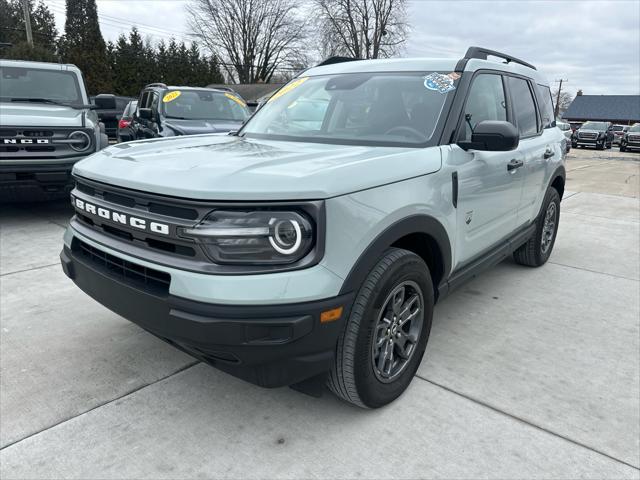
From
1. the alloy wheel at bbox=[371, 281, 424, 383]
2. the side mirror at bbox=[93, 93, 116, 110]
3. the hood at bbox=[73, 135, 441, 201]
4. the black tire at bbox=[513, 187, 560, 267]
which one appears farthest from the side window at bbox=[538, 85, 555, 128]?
the side mirror at bbox=[93, 93, 116, 110]

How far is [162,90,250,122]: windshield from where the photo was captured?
8.80 meters

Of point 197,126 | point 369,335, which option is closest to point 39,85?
point 197,126

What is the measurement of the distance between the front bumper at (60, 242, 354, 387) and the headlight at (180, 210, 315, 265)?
194mm

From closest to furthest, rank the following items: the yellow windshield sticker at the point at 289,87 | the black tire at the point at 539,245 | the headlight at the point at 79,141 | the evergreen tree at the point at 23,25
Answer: the yellow windshield sticker at the point at 289,87 → the black tire at the point at 539,245 → the headlight at the point at 79,141 → the evergreen tree at the point at 23,25

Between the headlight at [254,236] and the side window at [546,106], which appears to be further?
the side window at [546,106]

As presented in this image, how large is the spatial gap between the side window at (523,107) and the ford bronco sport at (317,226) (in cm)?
43

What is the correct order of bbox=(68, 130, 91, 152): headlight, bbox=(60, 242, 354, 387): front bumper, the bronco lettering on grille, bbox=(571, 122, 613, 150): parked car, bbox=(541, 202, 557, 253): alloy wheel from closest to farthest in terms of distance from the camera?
1. bbox=(60, 242, 354, 387): front bumper
2. the bronco lettering on grille
3. bbox=(541, 202, 557, 253): alloy wheel
4. bbox=(68, 130, 91, 152): headlight
5. bbox=(571, 122, 613, 150): parked car

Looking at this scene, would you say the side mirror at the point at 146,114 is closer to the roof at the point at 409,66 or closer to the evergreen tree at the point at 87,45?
the roof at the point at 409,66

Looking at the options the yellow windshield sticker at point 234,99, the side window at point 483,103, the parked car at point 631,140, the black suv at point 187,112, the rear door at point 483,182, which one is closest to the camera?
the rear door at point 483,182

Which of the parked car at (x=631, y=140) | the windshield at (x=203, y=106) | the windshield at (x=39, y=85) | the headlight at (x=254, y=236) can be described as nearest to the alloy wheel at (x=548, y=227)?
the headlight at (x=254, y=236)

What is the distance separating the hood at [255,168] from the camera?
75.9 inches

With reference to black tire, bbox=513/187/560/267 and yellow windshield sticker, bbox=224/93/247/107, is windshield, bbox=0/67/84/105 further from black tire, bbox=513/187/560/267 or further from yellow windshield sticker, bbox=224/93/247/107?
black tire, bbox=513/187/560/267

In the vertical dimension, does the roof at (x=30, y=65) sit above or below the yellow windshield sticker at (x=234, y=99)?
above

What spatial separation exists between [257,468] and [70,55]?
118ft
